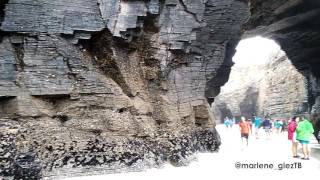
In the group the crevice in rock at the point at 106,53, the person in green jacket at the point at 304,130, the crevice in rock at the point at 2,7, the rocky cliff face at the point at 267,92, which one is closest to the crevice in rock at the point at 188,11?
the crevice in rock at the point at 106,53

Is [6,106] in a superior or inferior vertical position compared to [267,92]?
superior

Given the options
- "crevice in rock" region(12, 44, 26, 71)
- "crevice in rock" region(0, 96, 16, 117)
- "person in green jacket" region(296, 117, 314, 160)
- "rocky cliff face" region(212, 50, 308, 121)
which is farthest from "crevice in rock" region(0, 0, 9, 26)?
"rocky cliff face" region(212, 50, 308, 121)

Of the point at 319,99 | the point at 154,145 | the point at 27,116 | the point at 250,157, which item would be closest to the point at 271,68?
the point at 319,99

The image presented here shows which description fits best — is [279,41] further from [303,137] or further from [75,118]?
[75,118]

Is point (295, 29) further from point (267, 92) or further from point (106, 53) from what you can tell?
point (267, 92)

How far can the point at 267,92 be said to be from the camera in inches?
1714

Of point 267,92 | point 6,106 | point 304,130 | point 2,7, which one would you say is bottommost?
point 267,92

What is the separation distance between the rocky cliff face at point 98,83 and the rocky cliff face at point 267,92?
1917 cm

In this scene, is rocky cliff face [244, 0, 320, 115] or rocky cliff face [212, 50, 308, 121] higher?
rocky cliff face [244, 0, 320, 115]

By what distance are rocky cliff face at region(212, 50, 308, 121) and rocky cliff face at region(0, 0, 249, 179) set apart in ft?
62.9

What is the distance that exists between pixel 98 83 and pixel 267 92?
34.7 m

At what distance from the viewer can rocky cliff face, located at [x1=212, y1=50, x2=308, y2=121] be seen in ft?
Result: 117

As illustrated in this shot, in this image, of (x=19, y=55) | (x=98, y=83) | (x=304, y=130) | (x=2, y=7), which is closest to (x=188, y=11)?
(x=98, y=83)

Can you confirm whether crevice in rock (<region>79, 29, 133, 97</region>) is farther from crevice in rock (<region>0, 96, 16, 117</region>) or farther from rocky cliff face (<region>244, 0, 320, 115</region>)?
rocky cliff face (<region>244, 0, 320, 115</region>)
